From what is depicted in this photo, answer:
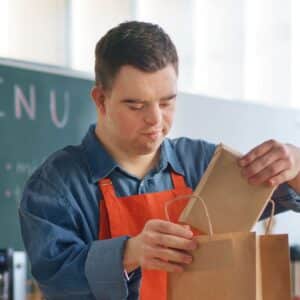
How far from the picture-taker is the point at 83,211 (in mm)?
1017

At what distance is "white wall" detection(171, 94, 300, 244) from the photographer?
2574mm

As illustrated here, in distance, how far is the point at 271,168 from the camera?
0.97 m

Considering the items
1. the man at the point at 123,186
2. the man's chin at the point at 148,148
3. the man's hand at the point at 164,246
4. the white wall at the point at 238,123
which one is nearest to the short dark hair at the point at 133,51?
the man at the point at 123,186

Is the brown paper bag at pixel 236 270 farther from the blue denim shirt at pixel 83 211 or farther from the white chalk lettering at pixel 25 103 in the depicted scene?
the white chalk lettering at pixel 25 103

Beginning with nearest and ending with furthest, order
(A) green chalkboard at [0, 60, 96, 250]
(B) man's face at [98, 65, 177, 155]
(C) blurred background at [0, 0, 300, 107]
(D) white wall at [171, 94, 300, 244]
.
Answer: (B) man's face at [98, 65, 177, 155] → (A) green chalkboard at [0, 60, 96, 250] → (C) blurred background at [0, 0, 300, 107] → (D) white wall at [171, 94, 300, 244]

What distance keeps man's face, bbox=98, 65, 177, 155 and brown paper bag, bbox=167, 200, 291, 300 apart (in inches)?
7.9

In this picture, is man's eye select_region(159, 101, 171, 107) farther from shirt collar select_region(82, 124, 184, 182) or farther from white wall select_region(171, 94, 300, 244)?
white wall select_region(171, 94, 300, 244)

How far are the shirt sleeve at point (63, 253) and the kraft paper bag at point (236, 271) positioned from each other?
0.08 meters

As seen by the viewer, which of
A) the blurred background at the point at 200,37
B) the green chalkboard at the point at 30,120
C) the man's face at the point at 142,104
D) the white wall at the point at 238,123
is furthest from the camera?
the white wall at the point at 238,123

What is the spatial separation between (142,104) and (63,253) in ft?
0.77

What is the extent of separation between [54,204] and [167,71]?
0.84ft

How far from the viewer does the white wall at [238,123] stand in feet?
8.45

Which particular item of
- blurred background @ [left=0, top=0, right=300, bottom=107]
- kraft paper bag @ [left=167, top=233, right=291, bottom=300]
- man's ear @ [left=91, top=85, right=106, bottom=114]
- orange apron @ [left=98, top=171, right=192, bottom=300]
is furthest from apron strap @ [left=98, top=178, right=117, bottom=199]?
blurred background @ [left=0, top=0, right=300, bottom=107]

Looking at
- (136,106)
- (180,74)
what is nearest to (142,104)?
(136,106)
